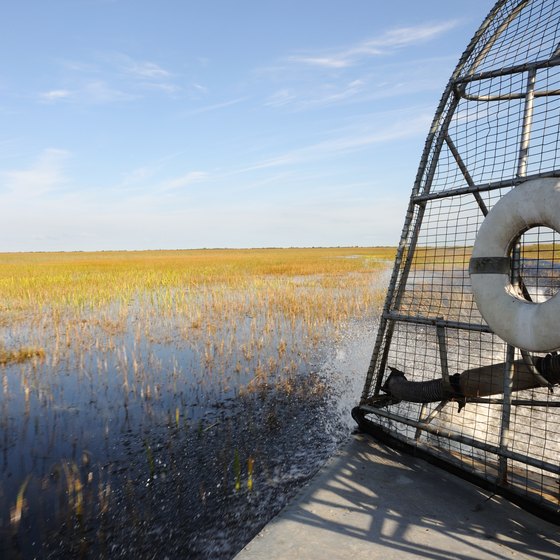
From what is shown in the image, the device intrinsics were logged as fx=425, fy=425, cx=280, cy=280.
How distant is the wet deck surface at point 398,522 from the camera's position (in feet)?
8.90

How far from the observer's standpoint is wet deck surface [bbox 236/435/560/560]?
2713 mm

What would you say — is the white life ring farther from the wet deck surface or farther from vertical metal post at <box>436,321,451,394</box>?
the wet deck surface

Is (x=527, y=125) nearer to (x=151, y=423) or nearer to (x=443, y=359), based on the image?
(x=443, y=359)

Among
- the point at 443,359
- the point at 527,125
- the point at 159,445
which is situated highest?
the point at 527,125

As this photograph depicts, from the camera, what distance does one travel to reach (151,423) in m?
5.43

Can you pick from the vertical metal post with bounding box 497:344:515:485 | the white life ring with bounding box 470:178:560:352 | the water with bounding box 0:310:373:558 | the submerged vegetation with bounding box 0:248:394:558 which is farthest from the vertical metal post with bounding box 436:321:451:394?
the submerged vegetation with bounding box 0:248:394:558

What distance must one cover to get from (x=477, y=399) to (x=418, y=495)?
3.81ft

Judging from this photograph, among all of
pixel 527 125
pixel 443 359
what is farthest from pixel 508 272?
pixel 527 125

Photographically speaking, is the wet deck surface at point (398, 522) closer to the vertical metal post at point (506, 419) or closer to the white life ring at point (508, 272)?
the vertical metal post at point (506, 419)

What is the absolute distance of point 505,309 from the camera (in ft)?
10.6

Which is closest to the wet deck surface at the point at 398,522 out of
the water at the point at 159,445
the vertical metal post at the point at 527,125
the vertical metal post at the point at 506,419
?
the vertical metal post at the point at 506,419

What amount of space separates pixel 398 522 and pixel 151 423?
3.47 metres

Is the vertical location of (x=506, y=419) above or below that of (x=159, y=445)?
above

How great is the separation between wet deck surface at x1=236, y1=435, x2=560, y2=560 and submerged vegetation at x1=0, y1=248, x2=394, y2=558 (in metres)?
0.60
